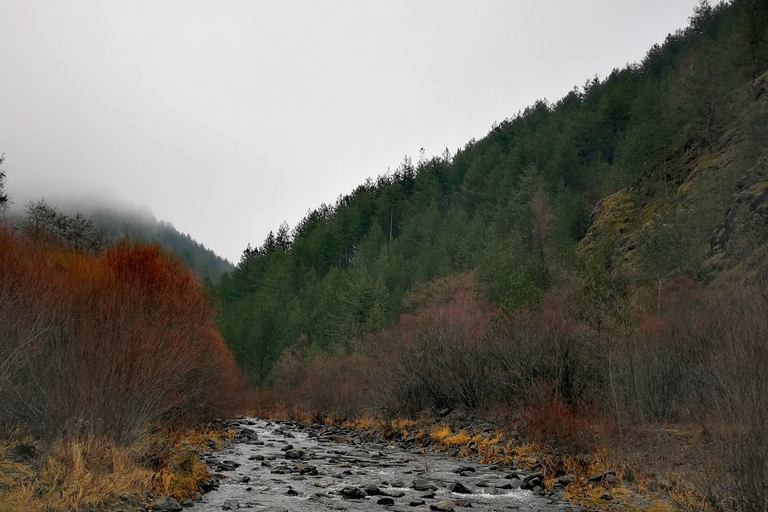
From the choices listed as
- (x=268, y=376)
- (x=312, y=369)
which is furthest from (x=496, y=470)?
(x=268, y=376)

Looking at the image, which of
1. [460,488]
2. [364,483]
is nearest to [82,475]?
[364,483]

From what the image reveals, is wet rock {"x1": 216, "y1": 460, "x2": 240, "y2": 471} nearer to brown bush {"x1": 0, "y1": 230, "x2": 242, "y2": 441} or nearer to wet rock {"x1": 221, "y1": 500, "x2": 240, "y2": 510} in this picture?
brown bush {"x1": 0, "y1": 230, "x2": 242, "y2": 441}

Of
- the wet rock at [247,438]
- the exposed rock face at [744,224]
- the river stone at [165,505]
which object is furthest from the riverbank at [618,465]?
the exposed rock face at [744,224]

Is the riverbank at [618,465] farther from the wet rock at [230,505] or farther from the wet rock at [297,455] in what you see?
the wet rock at [230,505]

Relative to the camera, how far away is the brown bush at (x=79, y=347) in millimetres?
13352

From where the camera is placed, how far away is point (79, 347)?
1420 centimetres

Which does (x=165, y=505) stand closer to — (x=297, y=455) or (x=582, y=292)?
(x=297, y=455)

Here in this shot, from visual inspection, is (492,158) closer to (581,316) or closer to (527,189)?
(527,189)

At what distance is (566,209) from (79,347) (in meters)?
60.7

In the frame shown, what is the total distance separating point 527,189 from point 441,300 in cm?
3146

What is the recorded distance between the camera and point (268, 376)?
82.1 metres

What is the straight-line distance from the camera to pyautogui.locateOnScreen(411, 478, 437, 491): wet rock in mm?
17766

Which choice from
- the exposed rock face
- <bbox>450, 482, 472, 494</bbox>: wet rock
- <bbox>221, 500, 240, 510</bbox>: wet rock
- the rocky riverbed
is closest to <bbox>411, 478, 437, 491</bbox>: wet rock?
the rocky riverbed

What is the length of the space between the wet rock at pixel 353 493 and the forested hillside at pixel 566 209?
12305 millimetres
